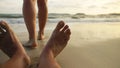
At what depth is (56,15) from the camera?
127 inches

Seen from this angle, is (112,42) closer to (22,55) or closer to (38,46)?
(38,46)

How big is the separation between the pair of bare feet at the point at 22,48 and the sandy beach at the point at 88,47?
12 cm

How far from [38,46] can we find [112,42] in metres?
0.63

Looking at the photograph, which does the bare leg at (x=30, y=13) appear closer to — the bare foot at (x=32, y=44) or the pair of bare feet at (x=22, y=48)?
the bare foot at (x=32, y=44)

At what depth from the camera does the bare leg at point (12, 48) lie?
6.16 feet


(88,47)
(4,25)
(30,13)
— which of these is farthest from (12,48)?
(88,47)

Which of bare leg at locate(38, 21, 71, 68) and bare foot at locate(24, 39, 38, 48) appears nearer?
bare leg at locate(38, 21, 71, 68)

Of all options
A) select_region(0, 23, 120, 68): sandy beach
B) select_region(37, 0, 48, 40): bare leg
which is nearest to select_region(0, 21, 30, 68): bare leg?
select_region(0, 23, 120, 68): sandy beach

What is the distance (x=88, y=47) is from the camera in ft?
7.87

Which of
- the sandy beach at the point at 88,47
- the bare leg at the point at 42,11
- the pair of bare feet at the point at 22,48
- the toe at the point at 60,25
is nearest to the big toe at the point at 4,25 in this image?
the pair of bare feet at the point at 22,48

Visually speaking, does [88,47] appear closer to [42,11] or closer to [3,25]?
[42,11]

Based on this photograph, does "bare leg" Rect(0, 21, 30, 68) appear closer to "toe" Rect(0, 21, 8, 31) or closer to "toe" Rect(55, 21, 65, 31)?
"toe" Rect(0, 21, 8, 31)

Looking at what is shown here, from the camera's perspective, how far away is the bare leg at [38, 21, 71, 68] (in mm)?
1788

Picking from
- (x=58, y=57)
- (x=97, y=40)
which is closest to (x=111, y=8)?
(x=97, y=40)
